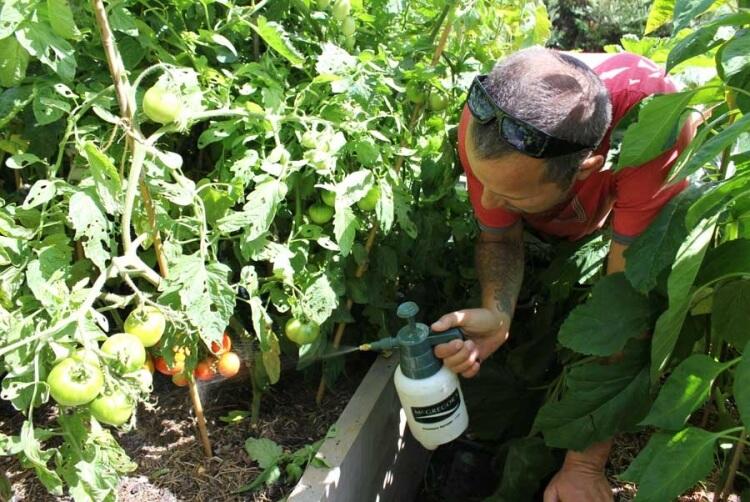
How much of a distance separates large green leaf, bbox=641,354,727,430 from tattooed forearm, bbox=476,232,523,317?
1.93 ft

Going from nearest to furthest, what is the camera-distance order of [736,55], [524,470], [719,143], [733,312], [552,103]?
[719,143] → [736,55] → [733,312] → [552,103] → [524,470]

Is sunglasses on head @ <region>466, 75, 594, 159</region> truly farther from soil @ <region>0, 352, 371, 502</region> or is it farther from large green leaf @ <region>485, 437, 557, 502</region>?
soil @ <region>0, 352, 371, 502</region>

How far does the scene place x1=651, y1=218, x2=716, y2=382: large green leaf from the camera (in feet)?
3.31

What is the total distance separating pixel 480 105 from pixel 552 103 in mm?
133

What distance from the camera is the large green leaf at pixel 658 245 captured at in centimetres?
121

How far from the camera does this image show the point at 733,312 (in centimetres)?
116

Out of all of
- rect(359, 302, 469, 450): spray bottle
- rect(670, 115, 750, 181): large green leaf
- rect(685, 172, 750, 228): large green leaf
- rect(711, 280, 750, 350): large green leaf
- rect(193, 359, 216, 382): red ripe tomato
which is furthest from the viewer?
rect(193, 359, 216, 382): red ripe tomato

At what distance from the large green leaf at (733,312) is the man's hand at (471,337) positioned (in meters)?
0.45

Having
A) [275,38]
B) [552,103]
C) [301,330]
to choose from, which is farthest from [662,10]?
[301,330]

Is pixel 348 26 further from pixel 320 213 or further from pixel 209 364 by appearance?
pixel 209 364

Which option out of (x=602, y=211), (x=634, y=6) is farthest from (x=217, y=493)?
(x=634, y=6)

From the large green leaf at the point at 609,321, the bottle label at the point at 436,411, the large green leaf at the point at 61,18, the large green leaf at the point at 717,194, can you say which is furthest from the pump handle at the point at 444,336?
the large green leaf at the point at 61,18

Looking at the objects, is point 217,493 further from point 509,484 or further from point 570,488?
point 570,488

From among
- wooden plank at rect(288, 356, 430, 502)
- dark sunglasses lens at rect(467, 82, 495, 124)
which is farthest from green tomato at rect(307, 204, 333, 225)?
wooden plank at rect(288, 356, 430, 502)
